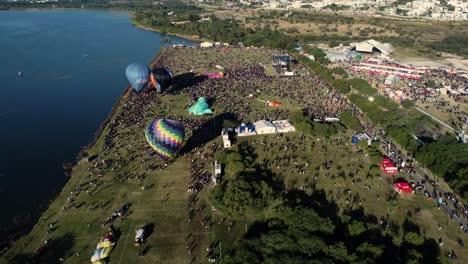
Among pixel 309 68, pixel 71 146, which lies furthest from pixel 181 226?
pixel 309 68

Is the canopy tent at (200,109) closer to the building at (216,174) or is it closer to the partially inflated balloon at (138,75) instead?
the partially inflated balloon at (138,75)

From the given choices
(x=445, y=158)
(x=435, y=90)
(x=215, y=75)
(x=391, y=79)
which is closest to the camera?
(x=445, y=158)

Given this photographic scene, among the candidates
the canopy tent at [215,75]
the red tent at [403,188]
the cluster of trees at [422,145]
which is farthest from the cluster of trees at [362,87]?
the red tent at [403,188]

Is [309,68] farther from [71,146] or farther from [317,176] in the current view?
[71,146]

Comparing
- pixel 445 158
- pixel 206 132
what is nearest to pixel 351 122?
pixel 445 158

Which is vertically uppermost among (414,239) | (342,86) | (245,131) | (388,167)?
(342,86)

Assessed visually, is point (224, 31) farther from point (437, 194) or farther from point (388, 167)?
point (437, 194)
